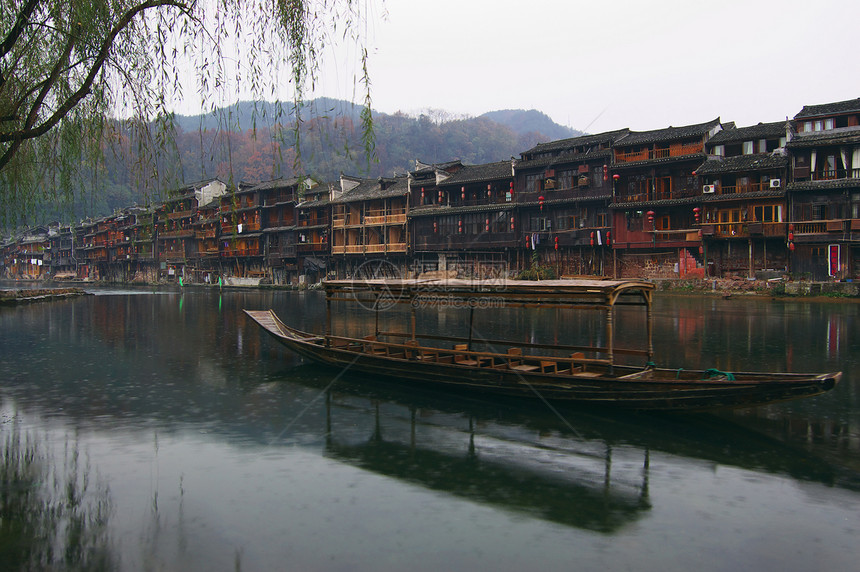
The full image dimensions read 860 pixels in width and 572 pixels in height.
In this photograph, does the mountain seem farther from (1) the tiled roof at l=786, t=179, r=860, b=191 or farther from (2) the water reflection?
(2) the water reflection

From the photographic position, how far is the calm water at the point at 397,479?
5.82 m

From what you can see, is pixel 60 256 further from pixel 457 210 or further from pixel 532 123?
pixel 532 123

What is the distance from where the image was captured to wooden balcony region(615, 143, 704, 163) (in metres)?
37.0

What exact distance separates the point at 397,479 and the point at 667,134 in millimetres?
37667

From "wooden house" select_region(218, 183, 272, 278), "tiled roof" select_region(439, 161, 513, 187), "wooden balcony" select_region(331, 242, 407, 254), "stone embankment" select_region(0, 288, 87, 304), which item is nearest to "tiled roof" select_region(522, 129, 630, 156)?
"tiled roof" select_region(439, 161, 513, 187)

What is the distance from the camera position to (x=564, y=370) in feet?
38.4

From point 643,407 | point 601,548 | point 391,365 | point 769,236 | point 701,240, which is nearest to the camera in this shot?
point 601,548

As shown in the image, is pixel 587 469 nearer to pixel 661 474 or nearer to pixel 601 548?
pixel 661 474

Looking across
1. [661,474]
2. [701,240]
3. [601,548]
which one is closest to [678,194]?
[701,240]

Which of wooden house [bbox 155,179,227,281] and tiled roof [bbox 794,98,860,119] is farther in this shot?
wooden house [bbox 155,179,227,281]

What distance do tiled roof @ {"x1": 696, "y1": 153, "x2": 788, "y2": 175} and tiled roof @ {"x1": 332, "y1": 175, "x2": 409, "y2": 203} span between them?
80.8 ft

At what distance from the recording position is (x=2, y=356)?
17719 mm

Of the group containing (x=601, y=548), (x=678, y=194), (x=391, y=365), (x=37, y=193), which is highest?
(x=678, y=194)

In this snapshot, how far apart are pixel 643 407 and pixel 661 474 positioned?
2.11m
